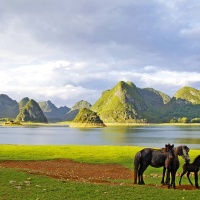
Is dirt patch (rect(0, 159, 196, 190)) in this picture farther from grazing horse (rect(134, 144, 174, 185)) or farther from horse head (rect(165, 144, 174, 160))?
horse head (rect(165, 144, 174, 160))

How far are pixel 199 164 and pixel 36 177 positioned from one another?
11744 millimetres

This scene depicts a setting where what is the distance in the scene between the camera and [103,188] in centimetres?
1947

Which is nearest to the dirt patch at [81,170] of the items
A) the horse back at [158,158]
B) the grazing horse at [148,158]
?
the grazing horse at [148,158]

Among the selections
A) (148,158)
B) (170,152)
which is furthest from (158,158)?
(170,152)

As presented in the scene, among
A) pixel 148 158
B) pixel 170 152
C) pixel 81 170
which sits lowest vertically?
pixel 81 170

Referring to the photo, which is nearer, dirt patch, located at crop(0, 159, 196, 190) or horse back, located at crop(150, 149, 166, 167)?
horse back, located at crop(150, 149, 166, 167)

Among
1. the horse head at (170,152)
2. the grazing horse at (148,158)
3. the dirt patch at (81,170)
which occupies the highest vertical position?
the horse head at (170,152)

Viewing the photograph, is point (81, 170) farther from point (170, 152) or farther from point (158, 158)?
point (170, 152)

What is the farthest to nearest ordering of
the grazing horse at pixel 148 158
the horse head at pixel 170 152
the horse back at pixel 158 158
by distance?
the grazing horse at pixel 148 158 < the horse back at pixel 158 158 < the horse head at pixel 170 152

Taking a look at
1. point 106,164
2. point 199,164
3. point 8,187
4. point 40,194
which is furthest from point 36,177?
point 106,164

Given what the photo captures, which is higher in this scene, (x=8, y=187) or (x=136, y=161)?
(x=136, y=161)

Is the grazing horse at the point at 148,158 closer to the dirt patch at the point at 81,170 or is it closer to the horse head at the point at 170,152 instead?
the horse head at the point at 170,152

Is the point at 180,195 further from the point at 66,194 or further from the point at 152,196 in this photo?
the point at 66,194

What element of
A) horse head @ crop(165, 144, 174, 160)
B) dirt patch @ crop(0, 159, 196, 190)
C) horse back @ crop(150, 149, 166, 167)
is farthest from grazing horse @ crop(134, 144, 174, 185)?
dirt patch @ crop(0, 159, 196, 190)
